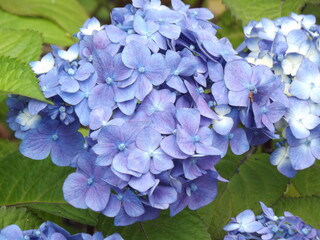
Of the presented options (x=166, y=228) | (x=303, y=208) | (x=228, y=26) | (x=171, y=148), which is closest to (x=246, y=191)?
(x=303, y=208)

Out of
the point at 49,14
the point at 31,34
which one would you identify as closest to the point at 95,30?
the point at 31,34

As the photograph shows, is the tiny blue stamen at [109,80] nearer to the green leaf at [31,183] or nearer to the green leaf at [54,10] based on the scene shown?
the green leaf at [31,183]

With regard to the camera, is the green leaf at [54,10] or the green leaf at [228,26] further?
the green leaf at [228,26]

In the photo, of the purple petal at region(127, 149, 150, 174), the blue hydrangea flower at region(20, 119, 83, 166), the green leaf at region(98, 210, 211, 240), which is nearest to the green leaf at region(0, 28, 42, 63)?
the blue hydrangea flower at region(20, 119, 83, 166)

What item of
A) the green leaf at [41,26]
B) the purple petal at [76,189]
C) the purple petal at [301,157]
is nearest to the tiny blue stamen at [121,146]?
the purple petal at [76,189]

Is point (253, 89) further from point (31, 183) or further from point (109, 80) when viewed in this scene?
point (31, 183)

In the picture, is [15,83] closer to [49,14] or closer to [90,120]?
[90,120]

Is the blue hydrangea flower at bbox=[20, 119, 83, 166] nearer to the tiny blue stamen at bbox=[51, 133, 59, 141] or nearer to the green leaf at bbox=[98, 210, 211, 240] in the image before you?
the tiny blue stamen at bbox=[51, 133, 59, 141]
